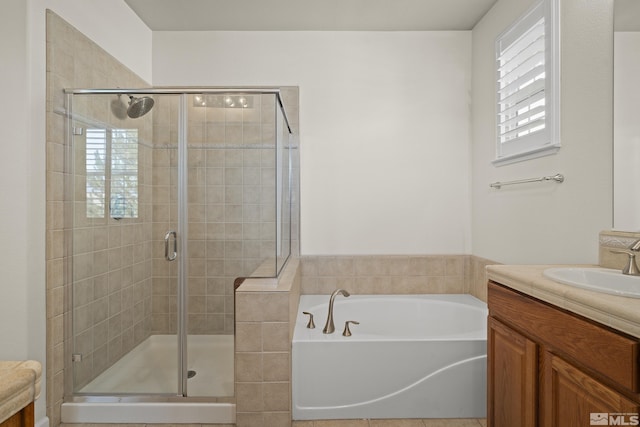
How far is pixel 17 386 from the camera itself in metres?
0.60

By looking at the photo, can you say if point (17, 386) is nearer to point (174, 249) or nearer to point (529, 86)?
point (174, 249)

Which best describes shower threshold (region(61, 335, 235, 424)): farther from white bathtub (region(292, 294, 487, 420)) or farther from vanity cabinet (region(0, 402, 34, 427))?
vanity cabinet (region(0, 402, 34, 427))

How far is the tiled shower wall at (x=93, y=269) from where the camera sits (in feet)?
6.46

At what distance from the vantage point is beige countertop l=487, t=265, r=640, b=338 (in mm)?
907

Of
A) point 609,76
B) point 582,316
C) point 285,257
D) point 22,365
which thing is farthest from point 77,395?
point 609,76

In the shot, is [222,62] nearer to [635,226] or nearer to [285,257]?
[285,257]

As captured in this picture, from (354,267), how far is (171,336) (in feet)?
4.81

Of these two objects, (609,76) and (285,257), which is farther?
(285,257)

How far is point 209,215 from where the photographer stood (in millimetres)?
2080

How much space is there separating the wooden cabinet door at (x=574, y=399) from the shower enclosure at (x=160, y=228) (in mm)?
1360

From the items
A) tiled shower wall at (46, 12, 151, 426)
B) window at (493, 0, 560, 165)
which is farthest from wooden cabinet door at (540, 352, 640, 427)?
tiled shower wall at (46, 12, 151, 426)

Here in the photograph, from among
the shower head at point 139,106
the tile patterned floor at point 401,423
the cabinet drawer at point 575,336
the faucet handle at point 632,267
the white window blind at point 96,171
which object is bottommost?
the tile patterned floor at point 401,423

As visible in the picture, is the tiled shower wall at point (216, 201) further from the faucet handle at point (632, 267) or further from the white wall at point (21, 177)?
the faucet handle at point (632, 267)

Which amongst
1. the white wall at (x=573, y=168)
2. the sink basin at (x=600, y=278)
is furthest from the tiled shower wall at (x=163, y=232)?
the white wall at (x=573, y=168)
